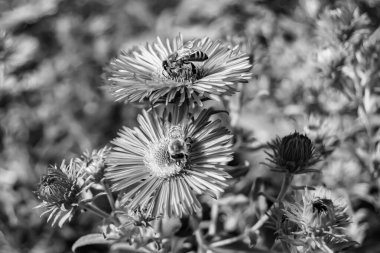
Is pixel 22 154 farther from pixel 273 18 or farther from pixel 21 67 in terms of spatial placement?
pixel 273 18

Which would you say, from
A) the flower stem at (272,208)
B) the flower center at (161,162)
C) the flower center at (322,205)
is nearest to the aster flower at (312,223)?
the flower center at (322,205)

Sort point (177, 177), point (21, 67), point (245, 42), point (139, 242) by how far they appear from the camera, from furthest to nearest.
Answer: point (21, 67)
point (245, 42)
point (139, 242)
point (177, 177)

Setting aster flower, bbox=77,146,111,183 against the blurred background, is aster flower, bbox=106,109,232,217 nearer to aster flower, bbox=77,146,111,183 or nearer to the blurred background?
aster flower, bbox=77,146,111,183

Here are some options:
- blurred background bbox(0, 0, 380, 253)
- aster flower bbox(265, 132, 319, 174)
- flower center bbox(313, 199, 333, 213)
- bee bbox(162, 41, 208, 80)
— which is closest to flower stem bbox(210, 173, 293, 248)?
aster flower bbox(265, 132, 319, 174)

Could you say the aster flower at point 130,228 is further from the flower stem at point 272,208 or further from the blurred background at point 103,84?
the blurred background at point 103,84

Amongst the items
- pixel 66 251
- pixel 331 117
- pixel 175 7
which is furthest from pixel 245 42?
pixel 175 7

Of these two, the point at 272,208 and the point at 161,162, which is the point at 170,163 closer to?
the point at 161,162
